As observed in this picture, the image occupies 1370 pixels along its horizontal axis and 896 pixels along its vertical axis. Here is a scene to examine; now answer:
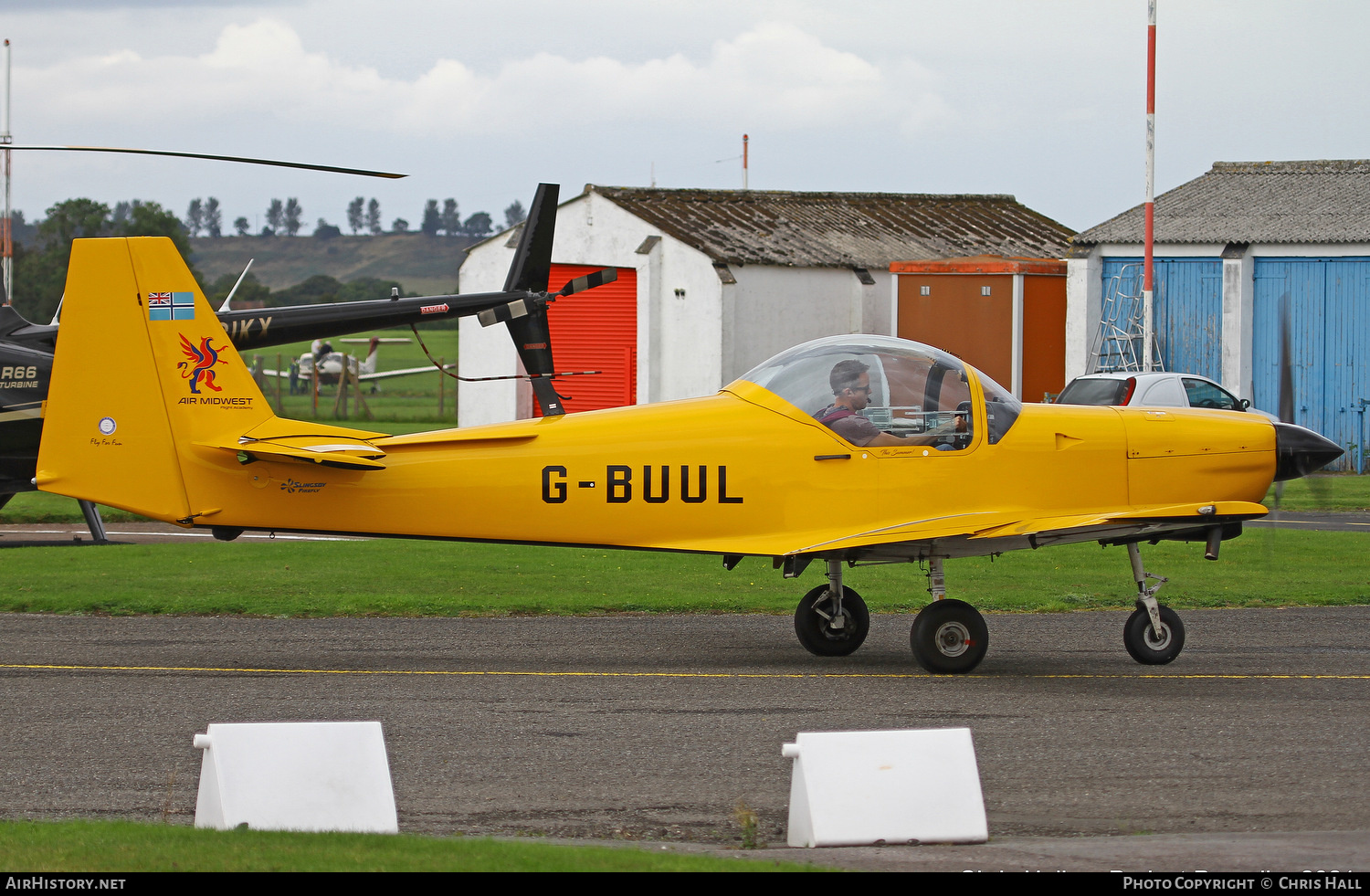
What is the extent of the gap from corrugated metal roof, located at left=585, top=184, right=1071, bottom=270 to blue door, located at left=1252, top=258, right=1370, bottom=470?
31.3ft

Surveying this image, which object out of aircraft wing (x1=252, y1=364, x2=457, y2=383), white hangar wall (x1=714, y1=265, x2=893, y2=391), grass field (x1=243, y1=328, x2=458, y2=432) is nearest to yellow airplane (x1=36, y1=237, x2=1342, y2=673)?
grass field (x1=243, y1=328, x2=458, y2=432)

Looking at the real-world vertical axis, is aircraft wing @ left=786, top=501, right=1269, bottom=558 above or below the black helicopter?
below

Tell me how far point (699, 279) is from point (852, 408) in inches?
936

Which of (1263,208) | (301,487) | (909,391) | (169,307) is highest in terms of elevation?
(1263,208)

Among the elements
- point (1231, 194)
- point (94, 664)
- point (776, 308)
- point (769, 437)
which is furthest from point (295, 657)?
point (1231, 194)

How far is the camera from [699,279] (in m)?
34.8

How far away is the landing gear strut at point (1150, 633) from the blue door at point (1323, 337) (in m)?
20.2

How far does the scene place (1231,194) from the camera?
32.8 m

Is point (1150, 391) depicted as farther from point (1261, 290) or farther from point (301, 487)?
point (301, 487)

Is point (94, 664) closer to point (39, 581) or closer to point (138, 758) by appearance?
point (138, 758)

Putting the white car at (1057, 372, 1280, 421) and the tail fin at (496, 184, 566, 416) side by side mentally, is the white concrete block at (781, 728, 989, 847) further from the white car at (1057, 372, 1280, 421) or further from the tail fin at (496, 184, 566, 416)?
the white car at (1057, 372, 1280, 421)

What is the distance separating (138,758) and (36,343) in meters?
11.7

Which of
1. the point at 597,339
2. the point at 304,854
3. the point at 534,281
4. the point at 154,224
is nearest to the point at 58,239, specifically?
the point at 154,224

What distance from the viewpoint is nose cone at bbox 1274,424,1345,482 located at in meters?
11.5
